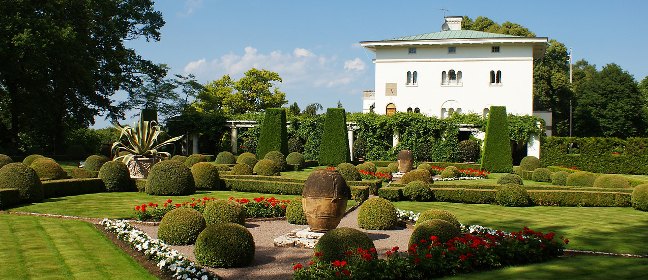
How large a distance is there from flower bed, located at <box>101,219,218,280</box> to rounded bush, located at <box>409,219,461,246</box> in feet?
13.9

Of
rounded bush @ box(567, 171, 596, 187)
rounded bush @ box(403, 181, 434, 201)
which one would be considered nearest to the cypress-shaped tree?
rounded bush @ box(567, 171, 596, 187)

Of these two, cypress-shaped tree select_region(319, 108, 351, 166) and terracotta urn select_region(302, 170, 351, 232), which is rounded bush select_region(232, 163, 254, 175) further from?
terracotta urn select_region(302, 170, 351, 232)

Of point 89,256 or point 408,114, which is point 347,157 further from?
point 89,256

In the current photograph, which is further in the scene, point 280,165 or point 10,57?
point 280,165

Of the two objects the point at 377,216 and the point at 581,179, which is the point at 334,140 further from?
the point at 377,216

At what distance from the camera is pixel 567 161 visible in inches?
1677

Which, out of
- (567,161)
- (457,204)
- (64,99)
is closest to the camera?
(457,204)

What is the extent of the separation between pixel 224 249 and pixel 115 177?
579 inches

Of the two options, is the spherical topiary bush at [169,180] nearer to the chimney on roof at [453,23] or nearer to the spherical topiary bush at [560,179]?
the spherical topiary bush at [560,179]

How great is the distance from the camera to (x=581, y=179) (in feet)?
94.4

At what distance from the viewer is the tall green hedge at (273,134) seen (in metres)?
40.7

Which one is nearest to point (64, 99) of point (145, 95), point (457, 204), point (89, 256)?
point (145, 95)

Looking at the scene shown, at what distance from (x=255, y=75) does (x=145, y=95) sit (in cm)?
1363

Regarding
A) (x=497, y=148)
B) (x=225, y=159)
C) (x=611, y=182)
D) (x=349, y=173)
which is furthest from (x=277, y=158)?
(x=611, y=182)
